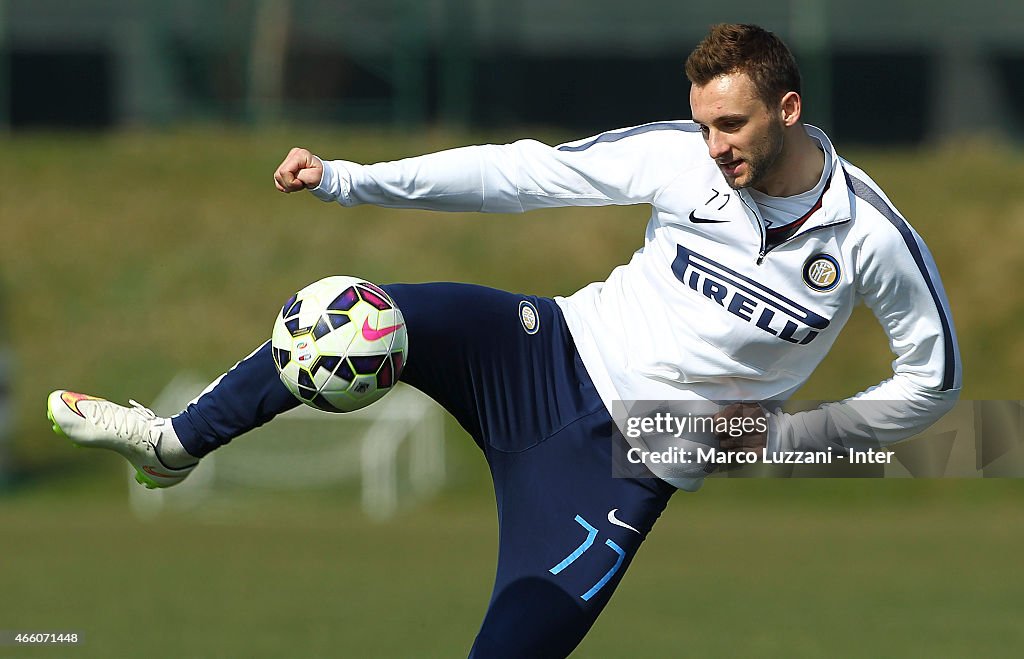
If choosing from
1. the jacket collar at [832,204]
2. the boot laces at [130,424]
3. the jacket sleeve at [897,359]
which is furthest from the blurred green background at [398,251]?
the jacket collar at [832,204]

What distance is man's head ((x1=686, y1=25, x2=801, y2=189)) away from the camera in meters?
5.96

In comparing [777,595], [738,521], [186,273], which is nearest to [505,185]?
[777,595]

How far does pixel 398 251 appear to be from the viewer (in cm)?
2086

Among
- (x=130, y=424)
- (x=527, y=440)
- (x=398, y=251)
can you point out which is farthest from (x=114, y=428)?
(x=398, y=251)

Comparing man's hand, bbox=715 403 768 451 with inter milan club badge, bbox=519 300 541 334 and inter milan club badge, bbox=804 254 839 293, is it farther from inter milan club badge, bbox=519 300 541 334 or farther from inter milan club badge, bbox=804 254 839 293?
inter milan club badge, bbox=519 300 541 334

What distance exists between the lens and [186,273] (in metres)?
20.9

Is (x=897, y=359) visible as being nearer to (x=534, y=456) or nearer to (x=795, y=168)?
(x=795, y=168)

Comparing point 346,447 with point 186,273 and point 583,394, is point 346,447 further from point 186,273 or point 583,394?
point 583,394

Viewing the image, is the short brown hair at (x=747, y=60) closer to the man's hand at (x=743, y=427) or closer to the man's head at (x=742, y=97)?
the man's head at (x=742, y=97)

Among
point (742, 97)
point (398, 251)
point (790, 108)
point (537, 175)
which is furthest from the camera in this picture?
point (398, 251)

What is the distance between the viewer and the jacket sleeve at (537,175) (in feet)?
20.8

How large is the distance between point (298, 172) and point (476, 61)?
56.7 feet

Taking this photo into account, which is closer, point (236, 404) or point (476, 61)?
point (236, 404)

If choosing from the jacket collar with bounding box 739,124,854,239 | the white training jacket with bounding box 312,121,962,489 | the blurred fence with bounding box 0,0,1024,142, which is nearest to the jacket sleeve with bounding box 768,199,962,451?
the white training jacket with bounding box 312,121,962,489
